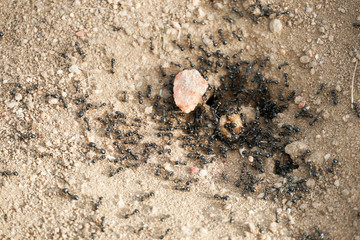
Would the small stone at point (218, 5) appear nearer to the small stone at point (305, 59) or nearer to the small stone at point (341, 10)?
the small stone at point (305, 59)

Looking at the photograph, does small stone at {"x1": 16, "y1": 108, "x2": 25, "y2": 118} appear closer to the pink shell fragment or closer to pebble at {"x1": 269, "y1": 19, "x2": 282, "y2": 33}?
the pink shell fragment

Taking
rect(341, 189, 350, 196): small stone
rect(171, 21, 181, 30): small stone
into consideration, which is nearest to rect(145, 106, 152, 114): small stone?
rect(171, 21, 181, 30): small stone

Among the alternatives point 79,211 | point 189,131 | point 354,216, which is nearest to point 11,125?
point 79,211

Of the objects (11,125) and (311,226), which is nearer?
(311,226)

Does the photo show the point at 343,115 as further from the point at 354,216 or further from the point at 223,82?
the point at 223,82

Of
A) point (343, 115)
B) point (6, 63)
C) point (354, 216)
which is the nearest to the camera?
point (354, 216)

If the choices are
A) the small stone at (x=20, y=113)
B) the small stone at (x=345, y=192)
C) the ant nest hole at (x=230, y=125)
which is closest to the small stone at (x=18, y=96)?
the small stone at (x=20, y=113)
